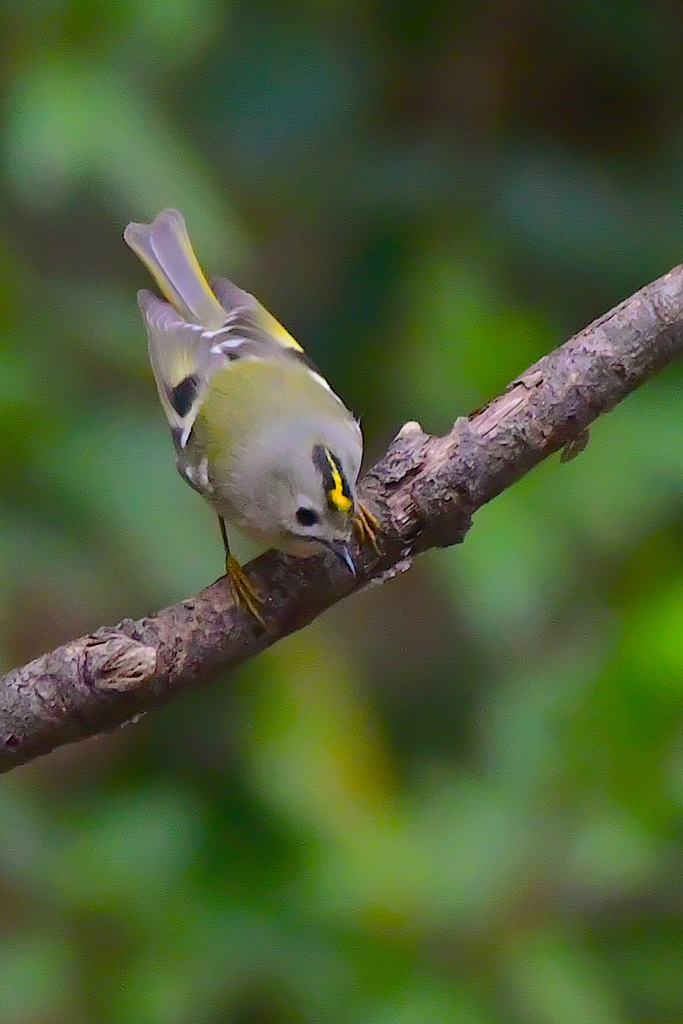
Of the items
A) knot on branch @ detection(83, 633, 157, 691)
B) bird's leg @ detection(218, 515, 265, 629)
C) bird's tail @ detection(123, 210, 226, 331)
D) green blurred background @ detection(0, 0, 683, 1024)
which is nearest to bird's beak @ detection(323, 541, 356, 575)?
bird's leg @ detection(218, 515, 265, 629)

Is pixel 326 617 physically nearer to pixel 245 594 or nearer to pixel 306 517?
pixel 306 517

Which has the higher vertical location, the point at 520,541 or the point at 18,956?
the point at 520,541

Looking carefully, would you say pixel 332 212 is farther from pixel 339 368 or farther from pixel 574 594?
pixel 574 594

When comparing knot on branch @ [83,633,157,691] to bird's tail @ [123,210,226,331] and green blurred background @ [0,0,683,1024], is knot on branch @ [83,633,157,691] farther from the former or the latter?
bird's tail @ [123,210,226,331]

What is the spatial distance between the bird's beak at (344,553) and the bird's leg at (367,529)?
2 cm

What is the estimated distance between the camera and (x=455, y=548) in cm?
192

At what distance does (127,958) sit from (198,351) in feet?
2.95

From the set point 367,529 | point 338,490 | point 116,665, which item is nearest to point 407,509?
point 367,529

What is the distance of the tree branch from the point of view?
1.24m

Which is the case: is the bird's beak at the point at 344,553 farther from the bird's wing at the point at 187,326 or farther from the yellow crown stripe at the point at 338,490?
the bird's wing at the point at 187,326

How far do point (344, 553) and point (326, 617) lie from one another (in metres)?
1.59

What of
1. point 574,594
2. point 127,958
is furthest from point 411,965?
point 574,594

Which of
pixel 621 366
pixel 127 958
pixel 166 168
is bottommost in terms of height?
pixel 127 958

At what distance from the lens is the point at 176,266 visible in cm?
205
